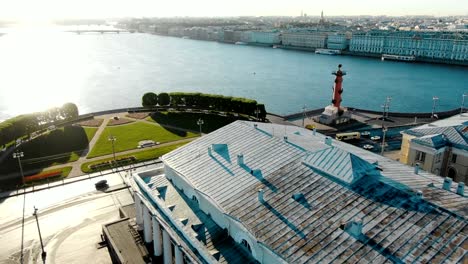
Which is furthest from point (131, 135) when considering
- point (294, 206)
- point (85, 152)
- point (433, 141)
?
point (294, 206)

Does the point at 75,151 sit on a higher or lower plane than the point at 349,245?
lower

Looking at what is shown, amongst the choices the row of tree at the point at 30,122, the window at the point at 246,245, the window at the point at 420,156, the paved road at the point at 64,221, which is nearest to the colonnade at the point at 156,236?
the paved road at the point at 64,221

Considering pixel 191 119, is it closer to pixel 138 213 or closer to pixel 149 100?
pixel 149 100

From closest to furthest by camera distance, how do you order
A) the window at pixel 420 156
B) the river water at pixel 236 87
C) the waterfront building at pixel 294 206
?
the waterfront building at pixel 294 206 < the window at pixel 420 156 < the river water at pixel 236 87

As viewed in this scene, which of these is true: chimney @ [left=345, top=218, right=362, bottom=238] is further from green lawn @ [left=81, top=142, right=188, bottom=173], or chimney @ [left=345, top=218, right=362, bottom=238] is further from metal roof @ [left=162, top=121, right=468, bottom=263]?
green lawn @ [left=81, top=142, right=188, bottom=173]

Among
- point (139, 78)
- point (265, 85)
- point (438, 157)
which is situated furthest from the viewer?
point (139, 78)

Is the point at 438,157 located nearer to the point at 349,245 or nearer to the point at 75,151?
the point at 349,245

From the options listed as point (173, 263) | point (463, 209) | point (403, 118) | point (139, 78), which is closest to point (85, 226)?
point (173, 263)

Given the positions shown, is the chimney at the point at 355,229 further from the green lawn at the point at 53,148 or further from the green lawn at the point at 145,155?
the green lawn at the point at 53,148
